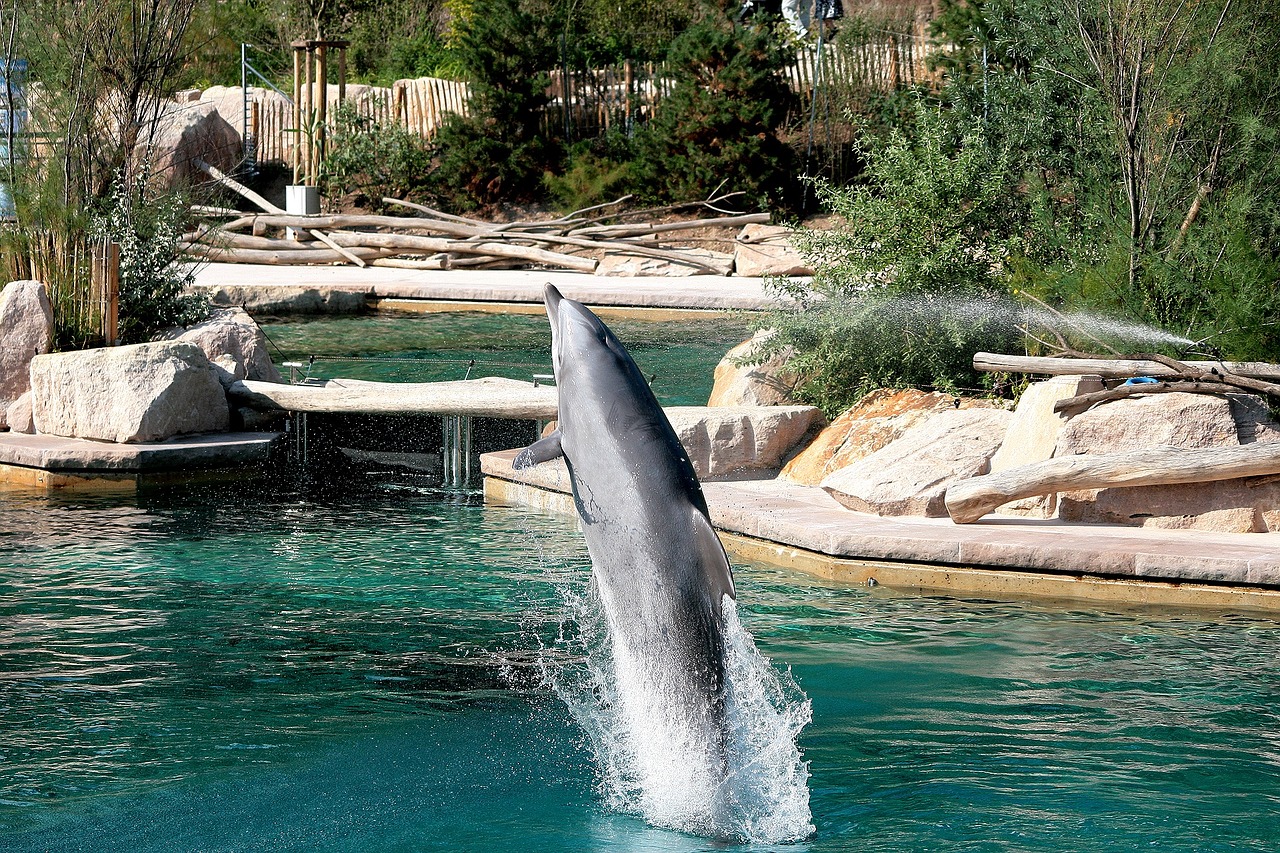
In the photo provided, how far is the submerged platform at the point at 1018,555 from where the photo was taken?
6844mm

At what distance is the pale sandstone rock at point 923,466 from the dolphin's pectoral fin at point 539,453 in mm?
4344

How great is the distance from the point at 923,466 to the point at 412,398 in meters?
4.09

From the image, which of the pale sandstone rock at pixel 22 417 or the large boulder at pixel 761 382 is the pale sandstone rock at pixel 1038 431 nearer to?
the large boulder at pixel 761 382

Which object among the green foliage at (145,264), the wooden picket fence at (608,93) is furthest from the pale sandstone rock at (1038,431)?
the wooden picket fence at (608,93)

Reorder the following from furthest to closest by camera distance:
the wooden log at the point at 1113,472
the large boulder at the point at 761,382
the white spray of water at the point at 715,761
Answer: the large boulder at the point at 761,382 → the wooden log at the point at 1113,472 → the white spray of water at the point at 715,761

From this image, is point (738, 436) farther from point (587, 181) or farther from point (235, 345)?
point (587, 181)

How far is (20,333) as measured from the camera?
1068 cm

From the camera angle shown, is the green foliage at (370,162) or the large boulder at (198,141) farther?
the green foliage at (370,162)

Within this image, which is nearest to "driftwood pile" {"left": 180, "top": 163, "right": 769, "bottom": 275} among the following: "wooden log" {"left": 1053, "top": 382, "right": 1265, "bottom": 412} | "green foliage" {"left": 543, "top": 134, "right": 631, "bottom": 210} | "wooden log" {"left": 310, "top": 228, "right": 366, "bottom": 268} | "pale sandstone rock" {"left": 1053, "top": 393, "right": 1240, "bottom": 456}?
"wooden log" {"left": 310, "top": 228, "right": 366, "bottom": 268}

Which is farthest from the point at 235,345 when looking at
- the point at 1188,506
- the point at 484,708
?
the point at 1188,506

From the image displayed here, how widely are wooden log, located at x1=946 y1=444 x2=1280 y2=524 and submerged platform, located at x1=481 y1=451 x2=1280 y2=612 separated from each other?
0.18 metres

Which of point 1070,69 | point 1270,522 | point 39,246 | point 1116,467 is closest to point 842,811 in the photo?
point 1116,467

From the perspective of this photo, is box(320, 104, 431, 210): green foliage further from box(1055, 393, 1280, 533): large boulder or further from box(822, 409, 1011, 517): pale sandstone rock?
box(1055, 393, 1280, 533): large boulder

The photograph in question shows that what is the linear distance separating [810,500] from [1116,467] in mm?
1741
